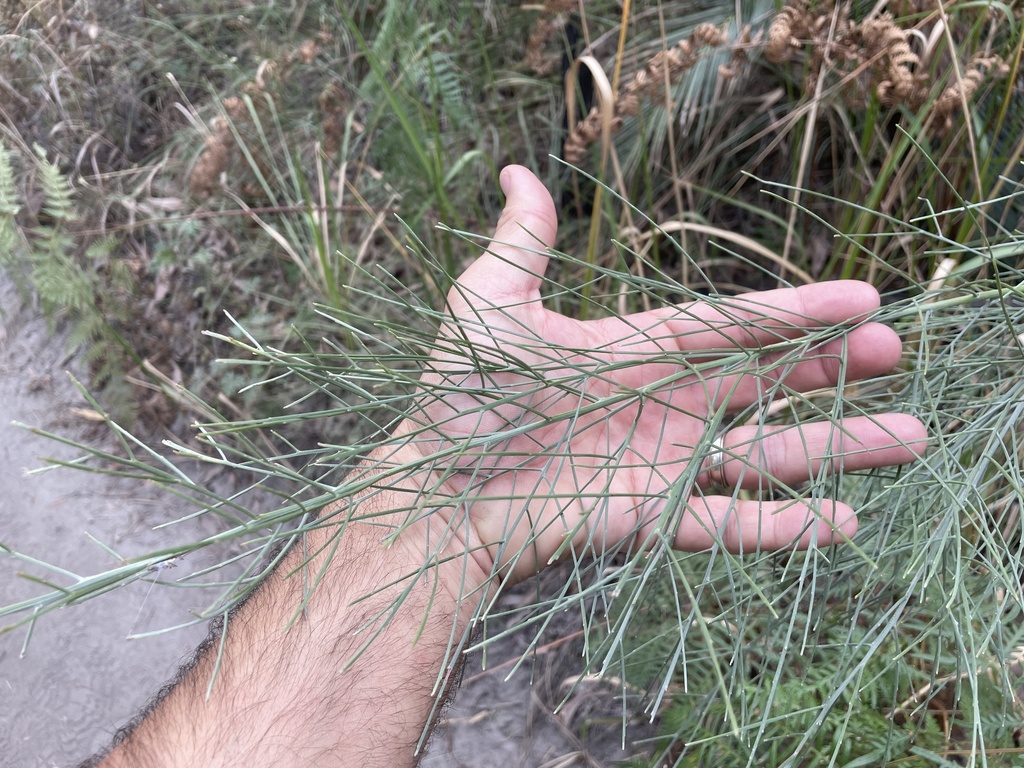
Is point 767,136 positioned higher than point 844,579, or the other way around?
point 767,136

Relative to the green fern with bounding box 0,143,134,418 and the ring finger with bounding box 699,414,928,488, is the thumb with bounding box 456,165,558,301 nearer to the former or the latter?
the ring finger with bounding box 699,414,928,488

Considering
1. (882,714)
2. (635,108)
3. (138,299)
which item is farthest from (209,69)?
(882,714)

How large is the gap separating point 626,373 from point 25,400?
187cm

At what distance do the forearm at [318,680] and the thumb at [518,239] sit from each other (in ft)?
1.31

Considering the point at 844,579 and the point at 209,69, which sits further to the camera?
the point at 209,69

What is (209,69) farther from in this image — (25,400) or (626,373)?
(626,373)

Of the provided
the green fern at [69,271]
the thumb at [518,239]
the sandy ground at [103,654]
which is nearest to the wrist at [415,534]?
the thumb at [518,239]

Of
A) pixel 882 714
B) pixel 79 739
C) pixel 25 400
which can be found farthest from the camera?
pixel 25 400

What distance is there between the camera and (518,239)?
1.04m

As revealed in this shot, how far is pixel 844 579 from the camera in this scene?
0.97m

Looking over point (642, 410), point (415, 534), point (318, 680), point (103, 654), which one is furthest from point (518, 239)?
point (103, 654)

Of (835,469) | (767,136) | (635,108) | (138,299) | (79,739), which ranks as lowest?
(79,739)

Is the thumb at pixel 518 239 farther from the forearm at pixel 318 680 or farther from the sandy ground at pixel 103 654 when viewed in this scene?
the sandy ground at pixel 103 654

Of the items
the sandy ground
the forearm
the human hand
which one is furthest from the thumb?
the sandy ground
